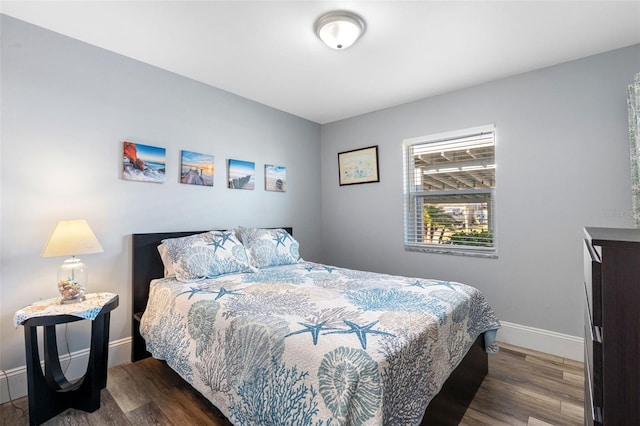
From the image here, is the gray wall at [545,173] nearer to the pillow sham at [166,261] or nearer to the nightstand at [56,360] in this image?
the pillow sham at [166,261]

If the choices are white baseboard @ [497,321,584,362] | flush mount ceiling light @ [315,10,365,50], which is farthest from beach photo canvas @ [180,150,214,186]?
white baseboard @ [497,321,584,362]

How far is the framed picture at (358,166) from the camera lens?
354cm

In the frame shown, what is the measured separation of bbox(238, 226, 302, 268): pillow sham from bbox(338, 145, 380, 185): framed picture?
1.26 metres

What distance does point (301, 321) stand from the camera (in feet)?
4.66

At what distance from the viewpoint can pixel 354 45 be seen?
2176mm

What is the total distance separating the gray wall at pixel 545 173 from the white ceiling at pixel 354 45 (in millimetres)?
188

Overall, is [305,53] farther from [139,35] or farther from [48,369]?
[48,369]

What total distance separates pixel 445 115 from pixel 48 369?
3721 mm

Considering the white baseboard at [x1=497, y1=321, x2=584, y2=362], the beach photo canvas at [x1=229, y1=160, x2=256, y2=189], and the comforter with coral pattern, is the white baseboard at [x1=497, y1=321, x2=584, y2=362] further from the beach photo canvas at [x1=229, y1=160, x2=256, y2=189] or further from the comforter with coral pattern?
the beach photo canvas at [x1=229, y1=160, x2=256, y2=189]

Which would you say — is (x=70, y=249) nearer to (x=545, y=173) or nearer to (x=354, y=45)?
(x=354, y=45)

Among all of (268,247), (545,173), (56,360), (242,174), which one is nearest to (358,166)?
(242,174)

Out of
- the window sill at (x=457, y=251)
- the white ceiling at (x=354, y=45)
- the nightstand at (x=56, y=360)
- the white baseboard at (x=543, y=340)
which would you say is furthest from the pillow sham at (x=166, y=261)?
the white baseboard at (x=543, y=340)

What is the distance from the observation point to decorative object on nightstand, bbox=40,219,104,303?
1.77 m

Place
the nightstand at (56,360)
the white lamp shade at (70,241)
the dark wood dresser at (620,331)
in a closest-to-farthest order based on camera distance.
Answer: the dark wood dresser at (620,331), the nightstand at (56,360), the white lamp shade at (70,241)
